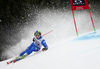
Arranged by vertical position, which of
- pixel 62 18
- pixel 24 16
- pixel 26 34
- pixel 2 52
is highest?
pixel 24 16

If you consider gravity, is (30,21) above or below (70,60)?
above

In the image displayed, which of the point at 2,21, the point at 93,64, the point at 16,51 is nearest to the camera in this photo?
the point at 93,64

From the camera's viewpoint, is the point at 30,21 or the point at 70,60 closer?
the point at 70,60

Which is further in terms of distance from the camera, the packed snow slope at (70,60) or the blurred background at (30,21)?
the blurred background at (30,21)

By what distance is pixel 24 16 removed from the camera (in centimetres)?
801

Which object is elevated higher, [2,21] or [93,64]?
[2,21]

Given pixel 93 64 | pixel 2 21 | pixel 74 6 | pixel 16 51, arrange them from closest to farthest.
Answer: pixel 93 64 → pixel 74 6 → pixel 16 51 → pixel 2 21

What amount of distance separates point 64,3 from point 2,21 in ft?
17.0

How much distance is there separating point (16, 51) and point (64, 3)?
543cm

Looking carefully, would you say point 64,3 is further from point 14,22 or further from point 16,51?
point 16,51

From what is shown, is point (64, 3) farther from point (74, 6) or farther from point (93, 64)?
point (93, 64)

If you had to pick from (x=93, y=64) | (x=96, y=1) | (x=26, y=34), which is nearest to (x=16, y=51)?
(x=26, y=34)

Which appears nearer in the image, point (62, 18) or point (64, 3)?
point (62, 18)

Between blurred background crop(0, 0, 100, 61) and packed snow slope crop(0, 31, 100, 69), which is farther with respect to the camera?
blurred background crop(0, 0, 100, 61)
